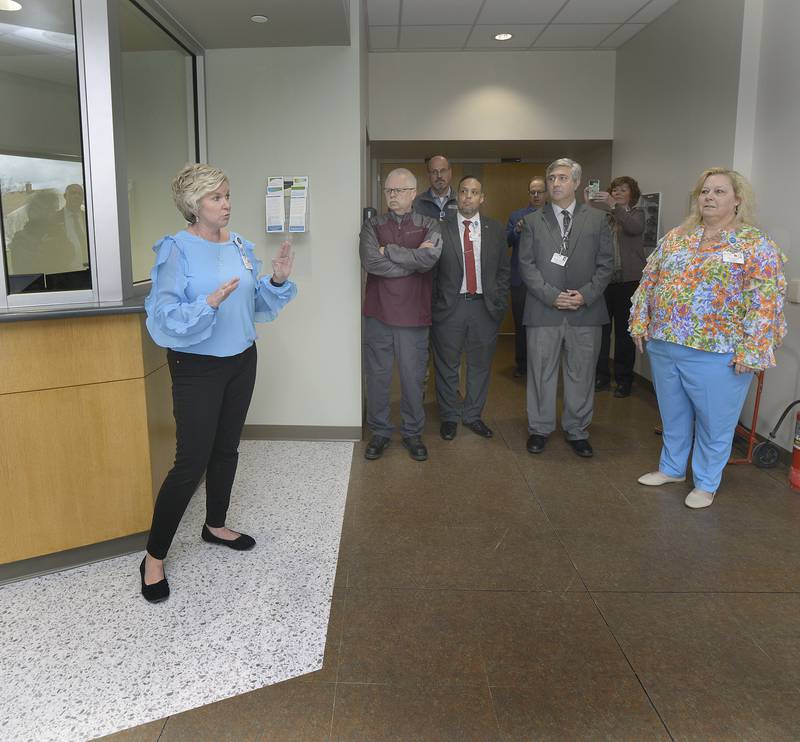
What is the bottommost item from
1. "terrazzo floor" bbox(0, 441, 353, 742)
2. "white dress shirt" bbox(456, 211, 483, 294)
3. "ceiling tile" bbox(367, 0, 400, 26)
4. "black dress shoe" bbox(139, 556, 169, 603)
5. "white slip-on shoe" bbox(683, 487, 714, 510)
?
"terrazzo floor" bbox(0, 441, 353, 742)

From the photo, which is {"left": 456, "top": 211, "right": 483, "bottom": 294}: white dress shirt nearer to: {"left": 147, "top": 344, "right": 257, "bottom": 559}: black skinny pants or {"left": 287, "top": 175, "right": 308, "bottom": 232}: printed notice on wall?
{"left": 287, "top": 175, "right": 308, "bottom": 232}: printed notice on wall

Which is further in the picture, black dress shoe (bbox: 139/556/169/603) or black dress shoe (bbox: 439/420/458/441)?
black dress shoe (bbox: 439/420/458/441)

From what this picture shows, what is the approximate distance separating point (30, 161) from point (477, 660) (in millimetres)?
2614

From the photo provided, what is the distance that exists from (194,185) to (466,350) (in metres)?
2.42

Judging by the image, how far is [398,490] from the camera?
3.41m

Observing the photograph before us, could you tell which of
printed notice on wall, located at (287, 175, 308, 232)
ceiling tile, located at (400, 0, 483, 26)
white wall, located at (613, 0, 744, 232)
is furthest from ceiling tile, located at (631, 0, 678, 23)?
printed notice on wall, located at (287, 175, 308, 232)

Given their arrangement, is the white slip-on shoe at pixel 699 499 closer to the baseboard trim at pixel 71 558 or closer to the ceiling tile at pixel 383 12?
the baseboard trim at pixel 71 558

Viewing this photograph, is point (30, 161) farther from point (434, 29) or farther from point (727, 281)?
point (434, 29)

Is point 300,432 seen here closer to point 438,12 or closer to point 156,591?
point 156,591

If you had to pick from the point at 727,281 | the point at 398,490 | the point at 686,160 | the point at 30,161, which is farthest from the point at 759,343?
the point at 30,161

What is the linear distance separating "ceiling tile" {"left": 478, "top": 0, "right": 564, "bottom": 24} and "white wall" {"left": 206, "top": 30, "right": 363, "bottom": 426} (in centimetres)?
169

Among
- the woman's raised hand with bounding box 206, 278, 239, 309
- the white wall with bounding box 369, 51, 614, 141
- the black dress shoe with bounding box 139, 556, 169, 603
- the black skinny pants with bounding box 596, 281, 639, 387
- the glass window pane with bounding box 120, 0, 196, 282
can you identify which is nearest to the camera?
the woman's raised hand with bounding box 206, 278, 239, 309

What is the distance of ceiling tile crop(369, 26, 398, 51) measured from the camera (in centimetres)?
553

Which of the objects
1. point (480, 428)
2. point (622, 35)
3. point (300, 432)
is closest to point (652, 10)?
point (622, 35)
